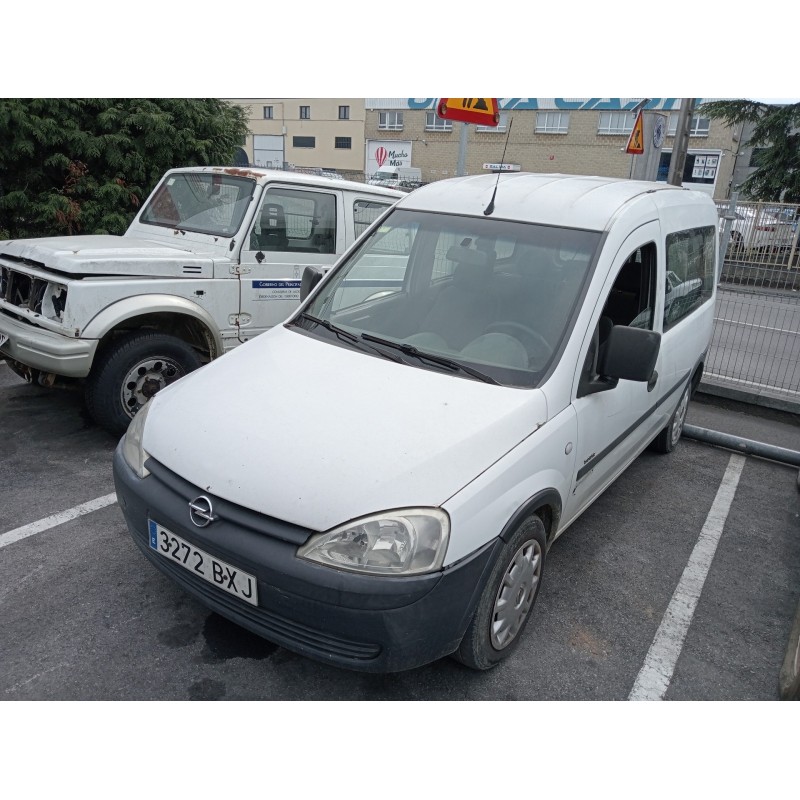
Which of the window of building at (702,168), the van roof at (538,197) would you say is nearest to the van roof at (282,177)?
the van roof at (538,197)

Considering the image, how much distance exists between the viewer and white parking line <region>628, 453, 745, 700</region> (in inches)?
110

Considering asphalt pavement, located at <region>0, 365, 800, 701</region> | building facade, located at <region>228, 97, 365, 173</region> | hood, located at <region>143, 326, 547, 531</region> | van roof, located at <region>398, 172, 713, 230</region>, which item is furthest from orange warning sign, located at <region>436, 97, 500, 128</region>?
building facade, located at <region>228, 97, 365, 173</region>

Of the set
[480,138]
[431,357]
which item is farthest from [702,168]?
[431,357]

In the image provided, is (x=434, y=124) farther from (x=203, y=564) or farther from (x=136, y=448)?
(x=203, y=564)

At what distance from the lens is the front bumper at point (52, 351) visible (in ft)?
13.9

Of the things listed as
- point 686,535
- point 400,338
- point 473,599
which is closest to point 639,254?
point 400,338

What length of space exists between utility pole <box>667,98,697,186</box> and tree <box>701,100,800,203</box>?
36.8 ft

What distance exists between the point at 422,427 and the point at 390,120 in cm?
5401

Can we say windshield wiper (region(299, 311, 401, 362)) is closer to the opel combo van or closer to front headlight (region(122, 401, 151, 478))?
the opel combo van

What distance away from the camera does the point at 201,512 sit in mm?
2385

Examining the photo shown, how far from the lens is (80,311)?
4293 mm

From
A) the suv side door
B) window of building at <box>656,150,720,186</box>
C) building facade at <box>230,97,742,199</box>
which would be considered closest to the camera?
the suv side door

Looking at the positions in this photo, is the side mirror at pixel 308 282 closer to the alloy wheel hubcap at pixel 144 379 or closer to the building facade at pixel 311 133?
the alloy wheel hubcap at pixel 144 379

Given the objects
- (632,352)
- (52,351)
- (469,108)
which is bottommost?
(52,351)
